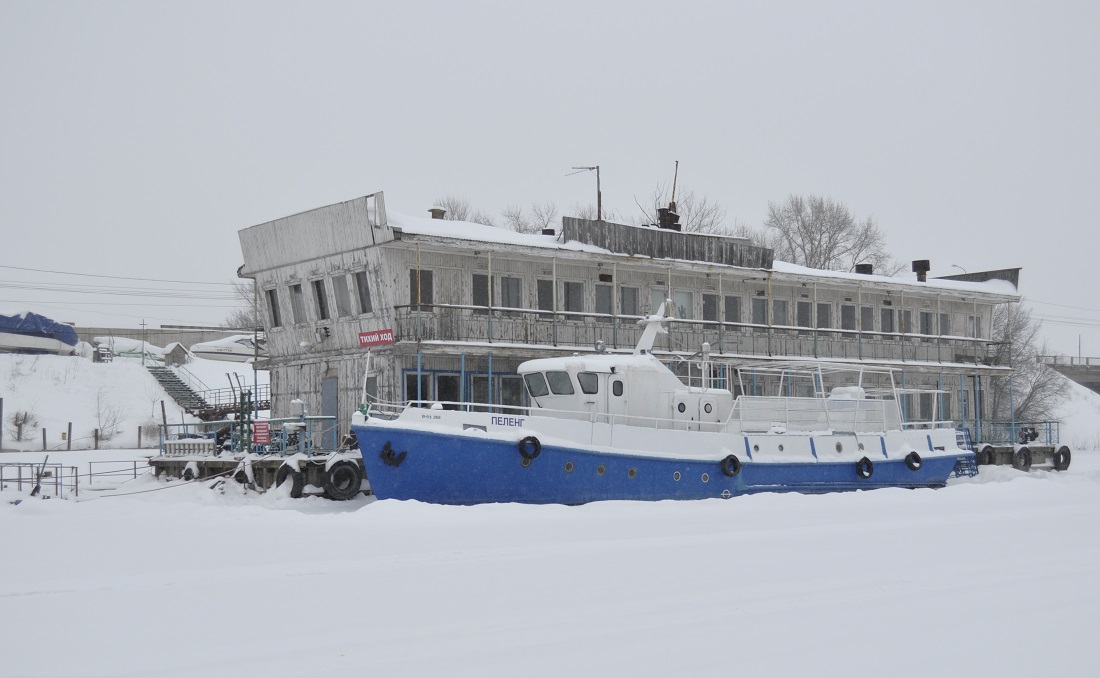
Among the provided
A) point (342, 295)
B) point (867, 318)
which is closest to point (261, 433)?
point (342, 295)

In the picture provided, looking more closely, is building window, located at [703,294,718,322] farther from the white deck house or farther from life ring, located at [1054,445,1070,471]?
life ring, located at [1054,445,1070,471]

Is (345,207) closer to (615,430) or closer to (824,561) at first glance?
(615,430)

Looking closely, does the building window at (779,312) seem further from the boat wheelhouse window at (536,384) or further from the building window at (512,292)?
the boat wheelhouse window at (536,384)

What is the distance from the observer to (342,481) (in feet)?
76.7

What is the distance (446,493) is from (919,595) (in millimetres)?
10803

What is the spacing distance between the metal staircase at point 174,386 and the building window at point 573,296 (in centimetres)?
2728

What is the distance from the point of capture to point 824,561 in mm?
12961

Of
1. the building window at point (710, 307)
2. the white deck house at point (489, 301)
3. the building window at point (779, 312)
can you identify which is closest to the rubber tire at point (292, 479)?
the white deck house at point (489, 301)

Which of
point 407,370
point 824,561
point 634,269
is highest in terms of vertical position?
point 634,269

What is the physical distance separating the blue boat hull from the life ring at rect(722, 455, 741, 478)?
0.29 ft

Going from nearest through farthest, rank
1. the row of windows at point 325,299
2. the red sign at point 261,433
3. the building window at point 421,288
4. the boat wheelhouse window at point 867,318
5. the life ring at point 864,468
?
the red sign at point 261,433, the life ring at point 864,468, the building window at point 421,288, the row of windows at point 325,299, the boat wheelhouse window at point 867,318

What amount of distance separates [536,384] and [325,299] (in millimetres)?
7963

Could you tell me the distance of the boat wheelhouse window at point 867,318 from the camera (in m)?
35.6

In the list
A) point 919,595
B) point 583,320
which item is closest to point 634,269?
point 583,320
